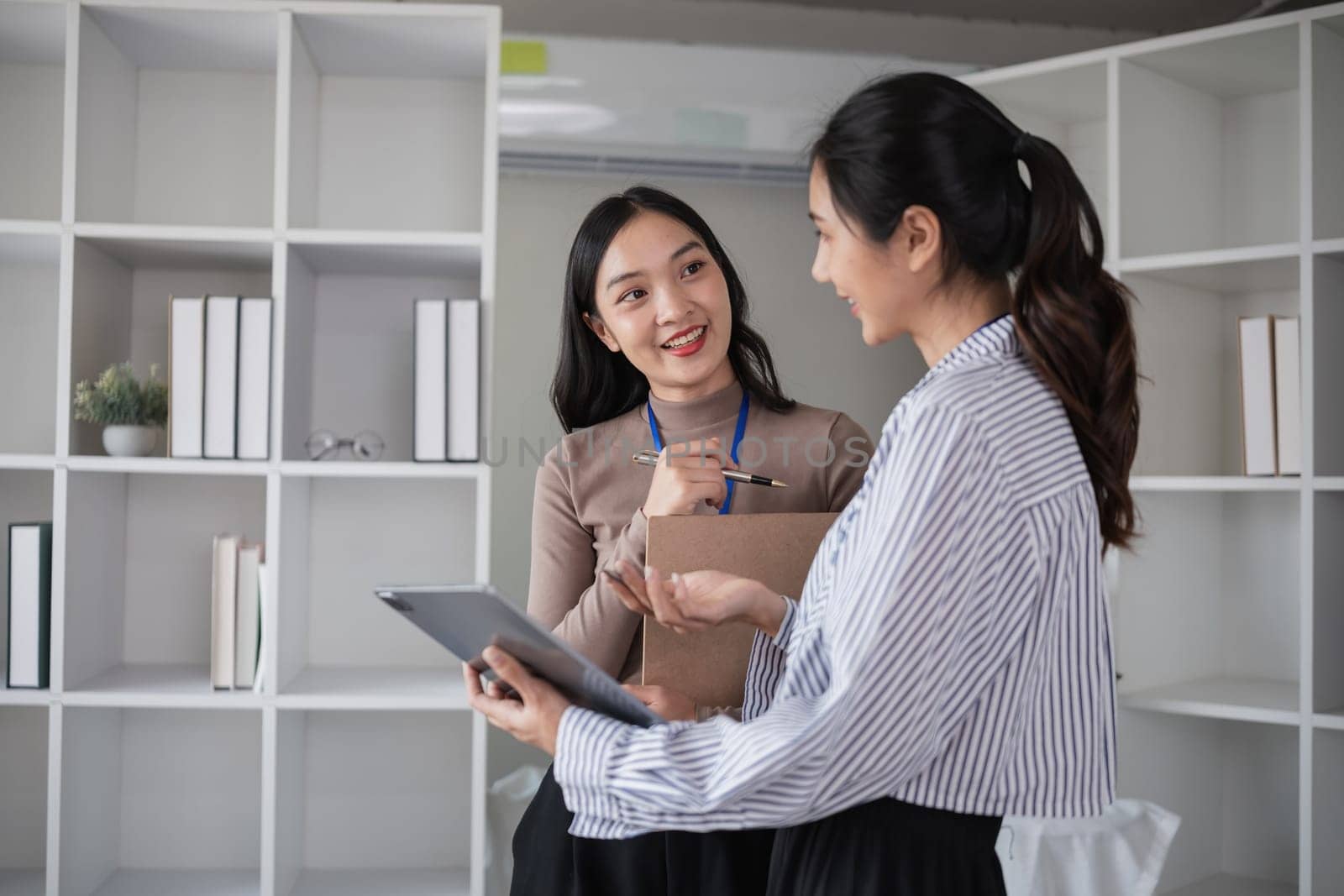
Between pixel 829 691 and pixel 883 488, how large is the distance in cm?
16

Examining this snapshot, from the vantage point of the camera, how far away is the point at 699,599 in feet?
3.64

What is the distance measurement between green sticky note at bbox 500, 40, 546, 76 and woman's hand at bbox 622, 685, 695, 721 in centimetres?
192

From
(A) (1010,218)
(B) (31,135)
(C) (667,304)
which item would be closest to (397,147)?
(B) (31,135)

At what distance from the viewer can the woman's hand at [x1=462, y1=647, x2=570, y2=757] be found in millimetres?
990

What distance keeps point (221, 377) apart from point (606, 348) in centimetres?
83

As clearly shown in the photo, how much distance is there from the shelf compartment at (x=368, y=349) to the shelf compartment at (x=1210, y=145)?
4.63ft

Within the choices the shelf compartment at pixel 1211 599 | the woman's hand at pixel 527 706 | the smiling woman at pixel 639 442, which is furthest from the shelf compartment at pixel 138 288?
the shelf compartment at pixel 1211 599

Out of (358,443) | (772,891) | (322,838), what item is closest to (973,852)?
(772,891)

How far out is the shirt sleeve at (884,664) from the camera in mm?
800

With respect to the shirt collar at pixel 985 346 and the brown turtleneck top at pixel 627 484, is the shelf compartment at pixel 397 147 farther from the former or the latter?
the shirt collar at pixel 985 346

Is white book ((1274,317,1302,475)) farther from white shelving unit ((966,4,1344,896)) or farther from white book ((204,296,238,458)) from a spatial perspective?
white book ((204,296,238,458))

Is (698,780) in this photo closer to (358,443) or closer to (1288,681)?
(358,443)

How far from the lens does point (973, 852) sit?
97 cm

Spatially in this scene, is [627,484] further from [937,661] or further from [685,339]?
[937,661]
